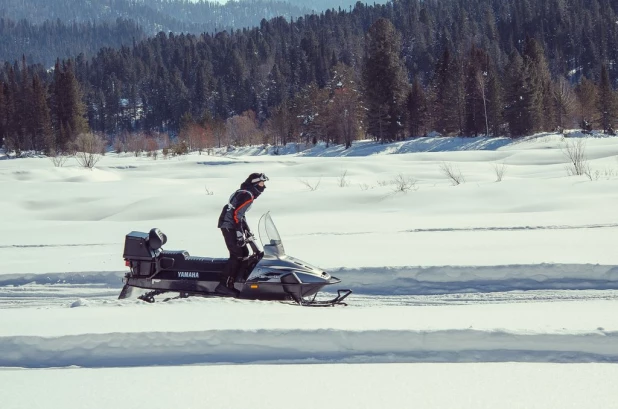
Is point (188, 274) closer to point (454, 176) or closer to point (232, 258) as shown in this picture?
point (232, 258)

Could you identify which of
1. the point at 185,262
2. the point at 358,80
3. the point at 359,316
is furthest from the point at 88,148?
the point at 359,316

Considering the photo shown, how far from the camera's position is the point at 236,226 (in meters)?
7.20

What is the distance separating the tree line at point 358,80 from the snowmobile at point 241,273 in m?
44.0

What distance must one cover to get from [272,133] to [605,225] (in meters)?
62.9

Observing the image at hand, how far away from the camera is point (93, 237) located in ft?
41.1

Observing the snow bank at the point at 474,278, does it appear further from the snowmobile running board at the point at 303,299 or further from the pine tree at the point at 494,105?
the pine tree at the point at 494,105

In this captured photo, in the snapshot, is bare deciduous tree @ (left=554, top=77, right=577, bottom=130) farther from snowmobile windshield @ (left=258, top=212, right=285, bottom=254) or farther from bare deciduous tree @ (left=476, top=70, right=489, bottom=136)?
snowmobile windshield @ (left=258, top=212, right=285, bottom=254)

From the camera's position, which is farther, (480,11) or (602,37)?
(480,11)

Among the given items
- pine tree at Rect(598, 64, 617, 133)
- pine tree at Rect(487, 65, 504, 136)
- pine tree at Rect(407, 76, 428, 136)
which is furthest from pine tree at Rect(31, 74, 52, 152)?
pine tree at Rect(598, 64, 617, 133)

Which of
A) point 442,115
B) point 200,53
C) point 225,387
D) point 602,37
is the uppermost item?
point 200,53

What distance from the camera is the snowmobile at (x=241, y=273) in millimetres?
7156

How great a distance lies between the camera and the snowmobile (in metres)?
7.16

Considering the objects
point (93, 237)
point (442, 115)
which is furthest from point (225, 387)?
point (442, 115)

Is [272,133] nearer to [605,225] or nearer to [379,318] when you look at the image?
[605,225]
